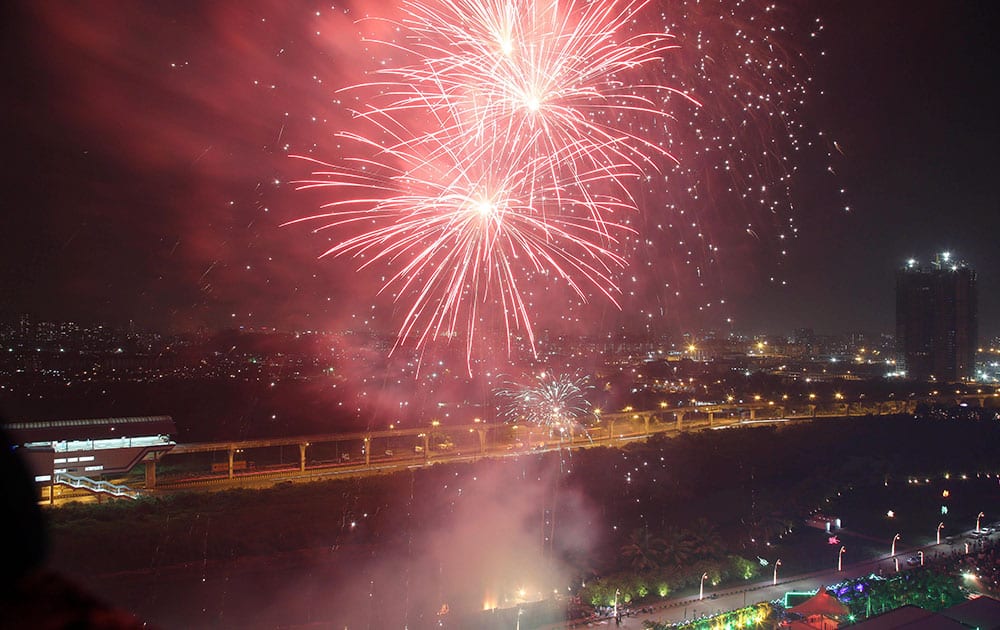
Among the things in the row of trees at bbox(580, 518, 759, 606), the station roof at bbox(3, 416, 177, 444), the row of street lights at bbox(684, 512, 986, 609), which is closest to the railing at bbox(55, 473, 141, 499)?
the station roof at bbox(3, 416, 177, 444)

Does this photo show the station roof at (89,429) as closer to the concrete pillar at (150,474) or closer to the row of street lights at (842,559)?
the concrete pillar at (150,474)

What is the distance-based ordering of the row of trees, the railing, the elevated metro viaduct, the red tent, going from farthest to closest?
the elevated metro viaduct, the railing, the row of trees, the red tent

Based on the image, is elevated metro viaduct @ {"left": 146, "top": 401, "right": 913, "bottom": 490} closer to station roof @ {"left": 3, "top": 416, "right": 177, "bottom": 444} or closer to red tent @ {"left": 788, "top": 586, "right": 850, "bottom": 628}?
station roof @ {"left": 3, "top": 416, "right": 177, "bottom": 444}

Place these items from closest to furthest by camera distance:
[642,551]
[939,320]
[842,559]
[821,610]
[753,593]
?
1. [821,610]
2. [753,593]
3. [642,551]
4. [842,559]
5. [939,320]

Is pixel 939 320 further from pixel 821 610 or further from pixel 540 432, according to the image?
pixel 821 610

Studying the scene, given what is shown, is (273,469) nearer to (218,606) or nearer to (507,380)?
(218,606)

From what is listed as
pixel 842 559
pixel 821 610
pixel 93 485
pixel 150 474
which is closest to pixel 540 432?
pixel 842 559
